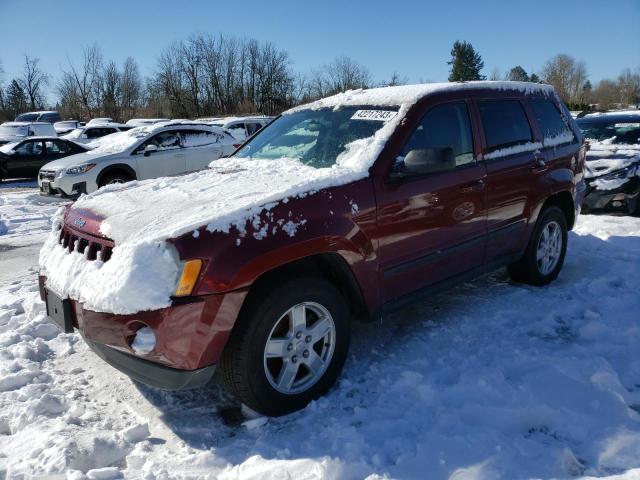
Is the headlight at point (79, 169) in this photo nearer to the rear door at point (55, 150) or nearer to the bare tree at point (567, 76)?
the rear door at point (55, 150)

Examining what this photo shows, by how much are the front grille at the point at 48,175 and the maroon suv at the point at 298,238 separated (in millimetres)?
7702

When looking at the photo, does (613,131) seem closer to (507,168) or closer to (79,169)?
(507,168)

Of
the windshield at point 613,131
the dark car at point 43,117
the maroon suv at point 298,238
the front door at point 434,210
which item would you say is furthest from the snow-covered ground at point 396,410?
the dark car at point 43,117

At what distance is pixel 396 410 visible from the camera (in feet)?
9.47

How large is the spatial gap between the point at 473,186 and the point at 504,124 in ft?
2.74

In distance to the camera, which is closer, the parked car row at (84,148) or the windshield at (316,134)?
the windshield at (316,134)

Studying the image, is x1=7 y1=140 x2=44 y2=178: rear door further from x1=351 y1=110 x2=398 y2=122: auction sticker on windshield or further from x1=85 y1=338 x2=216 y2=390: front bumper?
x1=85 y1=338 x2=216 y2=390: front bumper

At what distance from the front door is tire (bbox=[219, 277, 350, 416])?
483 millimetres

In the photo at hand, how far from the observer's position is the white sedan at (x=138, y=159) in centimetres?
1034

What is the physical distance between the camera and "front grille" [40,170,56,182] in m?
10.6

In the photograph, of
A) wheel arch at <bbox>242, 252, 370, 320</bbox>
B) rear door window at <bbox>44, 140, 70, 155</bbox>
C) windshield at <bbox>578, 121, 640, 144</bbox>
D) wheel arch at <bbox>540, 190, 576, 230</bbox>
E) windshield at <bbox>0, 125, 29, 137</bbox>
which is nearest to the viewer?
wheel arch at <bbox>242, 252, 370, 320</bbox>

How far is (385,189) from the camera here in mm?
3232

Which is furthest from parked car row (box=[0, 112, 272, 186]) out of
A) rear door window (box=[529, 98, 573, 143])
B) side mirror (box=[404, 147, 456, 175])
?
side mirror (box=[404, 147, 456, 175])

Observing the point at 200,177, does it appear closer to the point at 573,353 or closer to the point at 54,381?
the point at 54,381
